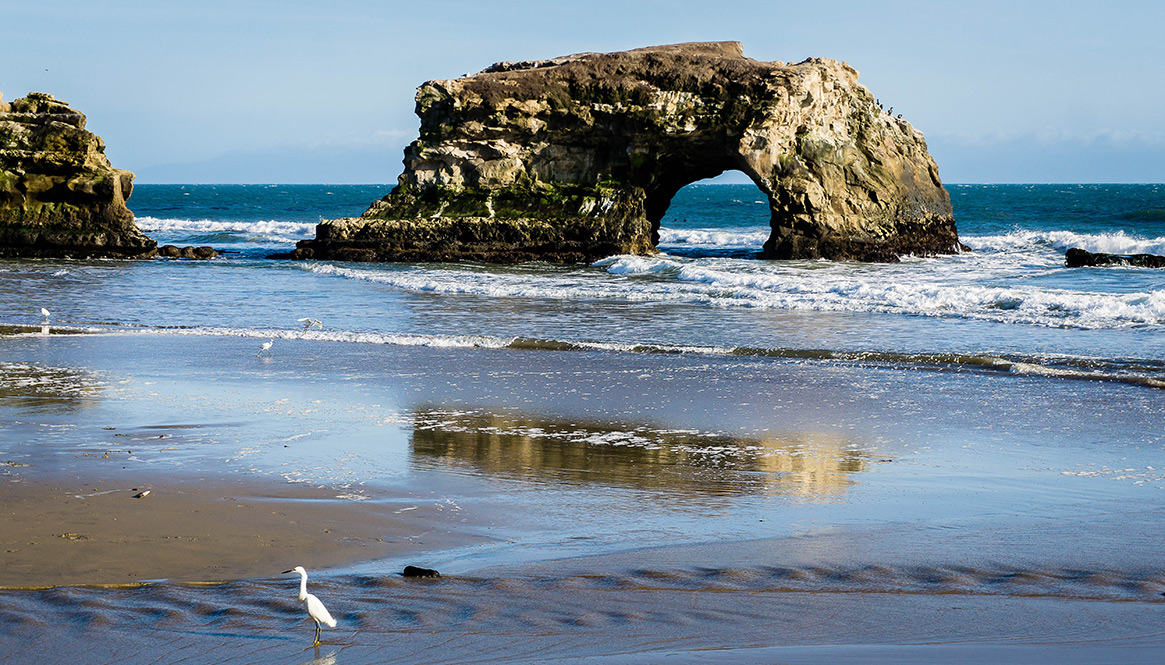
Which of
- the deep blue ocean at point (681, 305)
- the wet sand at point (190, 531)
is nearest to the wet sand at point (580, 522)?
the wet sand at point (190, 531)

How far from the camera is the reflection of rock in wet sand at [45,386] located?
31.1 feet

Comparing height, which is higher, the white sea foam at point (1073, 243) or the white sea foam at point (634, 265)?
the white sea foam at point (1073, 243)

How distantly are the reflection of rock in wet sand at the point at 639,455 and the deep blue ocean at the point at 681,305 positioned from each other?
200 inches

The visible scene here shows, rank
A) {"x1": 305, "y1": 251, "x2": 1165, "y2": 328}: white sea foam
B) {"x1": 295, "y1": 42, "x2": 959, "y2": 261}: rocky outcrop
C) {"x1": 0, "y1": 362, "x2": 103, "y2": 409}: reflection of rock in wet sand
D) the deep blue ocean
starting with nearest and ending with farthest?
1. {"x1": 0, "y1": 362, "x2": 103, "y2": 409}: reflection of rock in wet sand
2. the deep blue ocean
3. {"x1": 305, "y1": 251, "x2": 1165, "y2": 328}: white sea foam
4. {"x1": 295, "y1": 42, "x2": 959, "y2": 261}: rocky outcrop

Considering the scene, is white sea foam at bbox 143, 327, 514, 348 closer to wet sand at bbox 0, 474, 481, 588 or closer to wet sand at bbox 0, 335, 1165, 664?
wet sand at bbox 0, 335, 1165, 664

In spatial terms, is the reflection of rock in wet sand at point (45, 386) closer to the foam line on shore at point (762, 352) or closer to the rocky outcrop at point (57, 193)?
the foam line on shore at point (762, 352)

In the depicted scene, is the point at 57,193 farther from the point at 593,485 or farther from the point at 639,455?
A: the point at 593,485

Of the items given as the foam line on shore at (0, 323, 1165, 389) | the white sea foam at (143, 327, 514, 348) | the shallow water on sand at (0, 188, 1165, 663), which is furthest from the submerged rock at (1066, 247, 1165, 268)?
the white sea foam at (143, 327, 514, 348)

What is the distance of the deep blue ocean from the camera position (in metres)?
14.0

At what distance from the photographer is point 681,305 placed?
63.9 ft

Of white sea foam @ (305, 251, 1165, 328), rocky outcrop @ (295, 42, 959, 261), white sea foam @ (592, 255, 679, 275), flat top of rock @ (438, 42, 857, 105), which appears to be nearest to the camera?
white sea foam @ (305, 251, 1165, 328)

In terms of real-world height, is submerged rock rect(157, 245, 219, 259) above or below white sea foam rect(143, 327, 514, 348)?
above

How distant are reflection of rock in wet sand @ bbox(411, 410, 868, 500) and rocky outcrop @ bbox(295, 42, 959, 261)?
21.7 metres

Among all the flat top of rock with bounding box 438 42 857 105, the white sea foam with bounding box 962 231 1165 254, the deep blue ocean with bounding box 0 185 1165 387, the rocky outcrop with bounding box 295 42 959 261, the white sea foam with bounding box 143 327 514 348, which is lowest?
the white sea foam with bounding box 143 327 514 348
